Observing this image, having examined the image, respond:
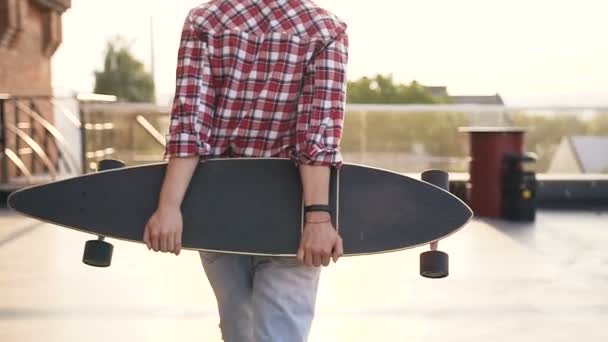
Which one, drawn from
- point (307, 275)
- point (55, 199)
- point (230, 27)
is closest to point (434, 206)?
point (307, 275)

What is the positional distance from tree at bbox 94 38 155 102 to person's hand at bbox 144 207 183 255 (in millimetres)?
51042

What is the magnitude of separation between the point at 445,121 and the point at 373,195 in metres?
8.09

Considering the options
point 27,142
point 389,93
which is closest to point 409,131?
point 389,93

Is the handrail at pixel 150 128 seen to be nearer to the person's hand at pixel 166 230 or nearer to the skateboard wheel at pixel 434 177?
the skateboard wheel at pixel 434 177

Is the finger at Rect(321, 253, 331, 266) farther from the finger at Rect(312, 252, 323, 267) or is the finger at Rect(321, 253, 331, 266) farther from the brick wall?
the brick wall

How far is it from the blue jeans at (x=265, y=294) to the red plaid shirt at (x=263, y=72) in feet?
0.80

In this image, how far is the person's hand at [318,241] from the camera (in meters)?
1.51

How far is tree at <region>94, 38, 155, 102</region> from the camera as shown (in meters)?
51.5

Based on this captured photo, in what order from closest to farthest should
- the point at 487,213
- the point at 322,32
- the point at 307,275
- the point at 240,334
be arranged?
the point at 322,32 < the point at 307,275 < the point at 240,334 < the point at 487,213

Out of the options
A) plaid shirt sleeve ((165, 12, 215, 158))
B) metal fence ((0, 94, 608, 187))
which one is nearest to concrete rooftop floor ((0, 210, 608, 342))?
plaid shirt sleeve ((165, 12, 215, 158))

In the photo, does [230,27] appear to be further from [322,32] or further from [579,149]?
[579,149]

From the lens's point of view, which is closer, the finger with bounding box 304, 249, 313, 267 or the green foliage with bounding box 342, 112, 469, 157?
the finger with bounding box 304, 249, 313, 267

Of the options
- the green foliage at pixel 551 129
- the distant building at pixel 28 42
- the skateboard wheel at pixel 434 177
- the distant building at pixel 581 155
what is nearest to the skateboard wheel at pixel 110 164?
the skateboard wheel at pixel 434 177

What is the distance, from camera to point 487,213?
7.52 meters
